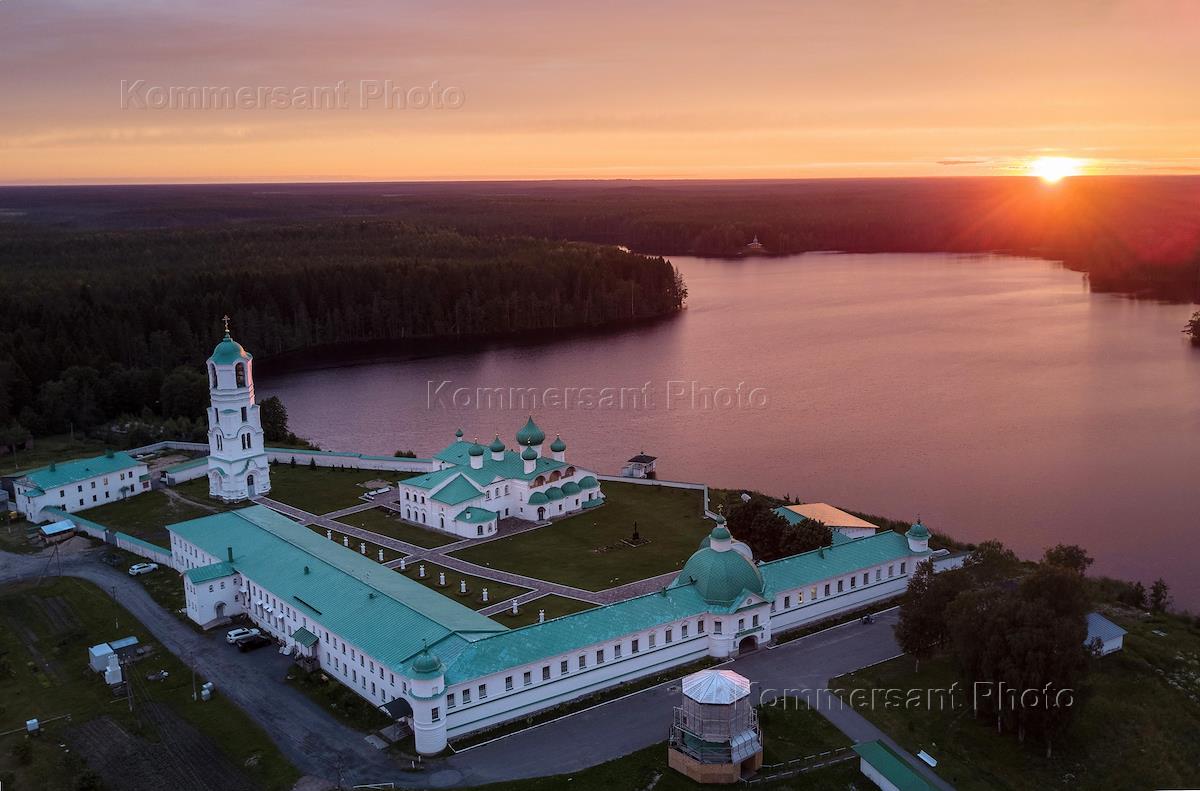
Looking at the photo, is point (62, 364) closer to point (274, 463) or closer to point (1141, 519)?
point (274, 463)

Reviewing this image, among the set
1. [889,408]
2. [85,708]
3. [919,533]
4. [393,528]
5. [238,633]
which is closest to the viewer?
[85,708]

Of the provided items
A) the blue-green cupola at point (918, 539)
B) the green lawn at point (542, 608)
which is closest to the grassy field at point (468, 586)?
the green lawn at point (542, 608)

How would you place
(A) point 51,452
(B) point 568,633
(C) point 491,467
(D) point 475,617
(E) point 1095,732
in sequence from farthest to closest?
1. (A) point 51,452
2. (C) point 491,467
3. (D) point 475,617
4. (B) point 568,633
5. (E) point 1095,732

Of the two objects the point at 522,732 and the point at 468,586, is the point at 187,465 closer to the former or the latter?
the point at 468,586

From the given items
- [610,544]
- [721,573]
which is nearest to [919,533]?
[721,573]

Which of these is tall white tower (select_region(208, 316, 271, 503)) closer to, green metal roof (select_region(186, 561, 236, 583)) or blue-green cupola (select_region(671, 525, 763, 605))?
green metal roof (select_region(186, 561, 236, 583))

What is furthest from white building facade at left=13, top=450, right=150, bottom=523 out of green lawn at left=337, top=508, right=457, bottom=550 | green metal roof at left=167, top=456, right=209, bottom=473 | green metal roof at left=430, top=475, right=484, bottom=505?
green metal roof at left=430, top=475, right=484, bottom=505
